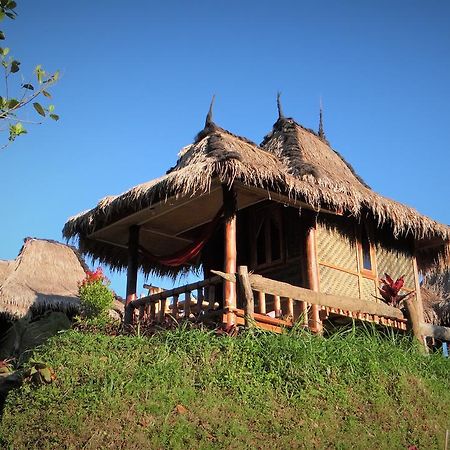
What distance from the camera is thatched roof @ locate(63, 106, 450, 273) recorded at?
8.28m

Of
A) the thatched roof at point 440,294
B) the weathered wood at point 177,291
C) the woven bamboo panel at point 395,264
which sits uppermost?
the thatched roof at point 440,294

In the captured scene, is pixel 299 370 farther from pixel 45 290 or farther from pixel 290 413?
pixel 45 290

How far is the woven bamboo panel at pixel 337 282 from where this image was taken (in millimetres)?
9984

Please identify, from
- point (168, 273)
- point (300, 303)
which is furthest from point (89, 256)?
point (300, 303)

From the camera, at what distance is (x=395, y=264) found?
1148 centimetres

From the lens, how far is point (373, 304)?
302 inches

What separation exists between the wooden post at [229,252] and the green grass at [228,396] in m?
0.99

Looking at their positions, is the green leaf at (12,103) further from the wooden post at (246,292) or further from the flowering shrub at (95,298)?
the flowering shrub at (95,298)

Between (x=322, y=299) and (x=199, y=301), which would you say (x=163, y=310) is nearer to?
(x=199, y=301)

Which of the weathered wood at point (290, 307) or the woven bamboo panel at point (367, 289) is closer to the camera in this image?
the weathered wood at point (290, 307)

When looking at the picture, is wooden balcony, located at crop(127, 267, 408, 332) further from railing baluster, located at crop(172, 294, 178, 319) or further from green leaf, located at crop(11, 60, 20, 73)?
green leaf, located at crop(11, 60, 20, 73)

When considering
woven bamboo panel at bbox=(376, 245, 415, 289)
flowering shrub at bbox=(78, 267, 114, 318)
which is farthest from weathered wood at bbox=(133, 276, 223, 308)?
woven bamboo panel at bbox=(376, 245, 415, 289)

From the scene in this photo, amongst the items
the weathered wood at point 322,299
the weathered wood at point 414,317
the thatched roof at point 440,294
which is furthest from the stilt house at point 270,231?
the thatched roof at point 440,294

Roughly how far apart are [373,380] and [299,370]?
816 mm
